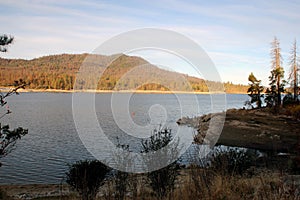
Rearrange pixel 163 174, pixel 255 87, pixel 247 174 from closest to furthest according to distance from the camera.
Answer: pixel 163 174
pixel 247 174
pixel 255 87

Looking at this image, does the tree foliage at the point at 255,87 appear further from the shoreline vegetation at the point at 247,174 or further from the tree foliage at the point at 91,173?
the tree foliage at the point at 91,173

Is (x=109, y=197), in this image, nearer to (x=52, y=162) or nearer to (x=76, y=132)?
(x=52, y=162)

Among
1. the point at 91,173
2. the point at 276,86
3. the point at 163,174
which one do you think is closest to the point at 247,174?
the point at 91,173

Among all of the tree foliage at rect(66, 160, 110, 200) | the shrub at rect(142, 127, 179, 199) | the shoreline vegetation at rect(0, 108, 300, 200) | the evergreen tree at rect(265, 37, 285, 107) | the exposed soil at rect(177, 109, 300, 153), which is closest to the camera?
the shoreline vegetation at rect(0, 108, 300, 200)

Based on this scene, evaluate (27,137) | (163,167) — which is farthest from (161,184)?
(27,137)

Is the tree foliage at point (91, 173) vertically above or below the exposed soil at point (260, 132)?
above

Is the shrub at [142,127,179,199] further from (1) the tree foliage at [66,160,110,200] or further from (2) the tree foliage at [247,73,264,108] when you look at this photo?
(2) the tree foliage at [247,73,264,108]

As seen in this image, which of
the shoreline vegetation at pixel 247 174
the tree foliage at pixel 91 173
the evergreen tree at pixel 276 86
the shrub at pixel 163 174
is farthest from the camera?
the evergreen tree at pixel 276 86

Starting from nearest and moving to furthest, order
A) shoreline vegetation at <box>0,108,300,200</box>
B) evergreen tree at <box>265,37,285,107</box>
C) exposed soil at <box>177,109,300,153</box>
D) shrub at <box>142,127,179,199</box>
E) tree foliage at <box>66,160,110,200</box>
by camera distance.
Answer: shoreline vegetation at <box>0,108,300,200</box> < shrub at <box>142,127,179,199</box> < tree foliage at <box>66,160,110,200</box> < exposed soil at <box>177,109,300,153</box> < evergreen tree at <box>265,37,285,107</box>

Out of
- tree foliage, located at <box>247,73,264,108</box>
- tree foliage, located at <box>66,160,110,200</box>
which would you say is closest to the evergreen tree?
tree foliage, located at <box>247,73,264,108</box>

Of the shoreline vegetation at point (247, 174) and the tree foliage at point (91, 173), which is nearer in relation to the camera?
the shoreline vegetation at point (247, 174)

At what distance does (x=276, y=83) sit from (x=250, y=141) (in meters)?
20.5

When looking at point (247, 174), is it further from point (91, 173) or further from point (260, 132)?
point (260, 132)

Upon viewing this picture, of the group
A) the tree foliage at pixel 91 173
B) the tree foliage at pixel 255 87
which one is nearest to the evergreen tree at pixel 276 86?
the tree foliage at pixel 255 87
